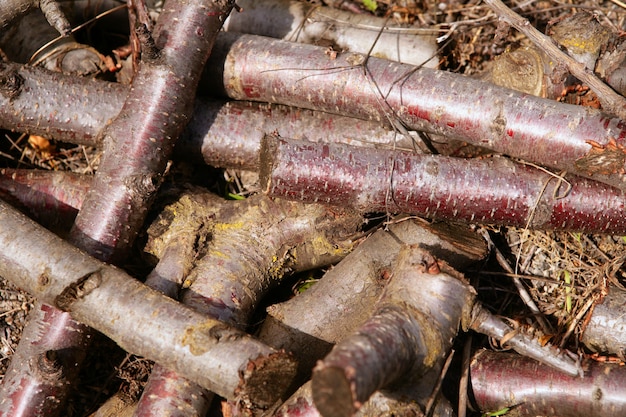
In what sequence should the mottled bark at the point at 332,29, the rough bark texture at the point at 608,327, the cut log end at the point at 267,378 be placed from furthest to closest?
the mottled bark at the point at 332,29
the rough bark texture at the point at 608,327
the cut log end at the point at 267,378

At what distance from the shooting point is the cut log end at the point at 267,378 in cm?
269

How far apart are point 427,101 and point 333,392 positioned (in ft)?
5.89

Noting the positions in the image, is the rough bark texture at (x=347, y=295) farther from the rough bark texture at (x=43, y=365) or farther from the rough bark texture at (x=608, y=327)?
the rough bark texture at (x=43, y=365)

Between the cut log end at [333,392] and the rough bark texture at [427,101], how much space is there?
5.60ft

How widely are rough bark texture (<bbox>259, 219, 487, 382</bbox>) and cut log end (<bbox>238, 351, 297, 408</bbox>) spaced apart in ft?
1.05

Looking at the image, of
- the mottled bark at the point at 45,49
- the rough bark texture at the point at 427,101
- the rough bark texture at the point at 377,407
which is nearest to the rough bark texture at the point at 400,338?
the rough bark texture at the point at 377,407

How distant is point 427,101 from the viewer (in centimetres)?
335

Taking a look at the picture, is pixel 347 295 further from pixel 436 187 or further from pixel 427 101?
pixel 427 101

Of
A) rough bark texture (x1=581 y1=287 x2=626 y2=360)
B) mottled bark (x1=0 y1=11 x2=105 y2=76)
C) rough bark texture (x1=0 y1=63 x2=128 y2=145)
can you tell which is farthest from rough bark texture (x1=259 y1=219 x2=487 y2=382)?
mottled bark (x1=0 y1=11 x2=105 y2=76)

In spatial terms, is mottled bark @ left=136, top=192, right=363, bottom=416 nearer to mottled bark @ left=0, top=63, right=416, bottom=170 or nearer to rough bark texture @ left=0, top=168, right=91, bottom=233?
mottled bark @ left=0, top=63, right=416, bottom=170

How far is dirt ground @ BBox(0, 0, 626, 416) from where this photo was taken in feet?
11.3

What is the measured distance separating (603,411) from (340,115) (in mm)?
2170

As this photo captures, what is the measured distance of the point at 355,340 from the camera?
2461mm

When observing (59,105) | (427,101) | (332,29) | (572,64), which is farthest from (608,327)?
(59,105)
